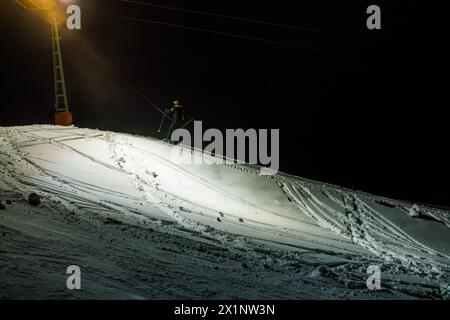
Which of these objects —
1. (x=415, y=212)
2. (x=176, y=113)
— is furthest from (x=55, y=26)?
(x=415, y=212)

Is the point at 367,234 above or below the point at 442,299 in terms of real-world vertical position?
above

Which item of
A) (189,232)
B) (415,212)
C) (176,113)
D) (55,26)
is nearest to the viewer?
(189,232)

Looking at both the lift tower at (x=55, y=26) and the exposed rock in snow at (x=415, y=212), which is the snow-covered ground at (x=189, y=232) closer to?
the exposed rock in snow at (x=415, y=212)

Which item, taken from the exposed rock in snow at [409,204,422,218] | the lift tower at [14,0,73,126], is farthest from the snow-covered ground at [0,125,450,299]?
the lift tower at [14,0,73,126]

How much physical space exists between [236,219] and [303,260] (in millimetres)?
2622

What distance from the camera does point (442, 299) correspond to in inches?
209

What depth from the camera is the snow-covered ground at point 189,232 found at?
4.75 metres

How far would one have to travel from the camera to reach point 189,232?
22.1 feet

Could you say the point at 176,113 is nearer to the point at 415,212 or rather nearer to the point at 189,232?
the point at 415,212

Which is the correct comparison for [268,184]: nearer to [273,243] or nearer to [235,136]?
[235,136]

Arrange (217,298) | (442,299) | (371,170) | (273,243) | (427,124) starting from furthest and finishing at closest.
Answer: (427,124), (371,170), (273,243), (442,299), (217,298)

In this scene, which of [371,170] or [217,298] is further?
[371,170]

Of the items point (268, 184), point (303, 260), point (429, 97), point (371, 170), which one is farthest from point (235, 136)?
point (429, 97)

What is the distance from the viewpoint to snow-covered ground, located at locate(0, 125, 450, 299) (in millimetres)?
4750
